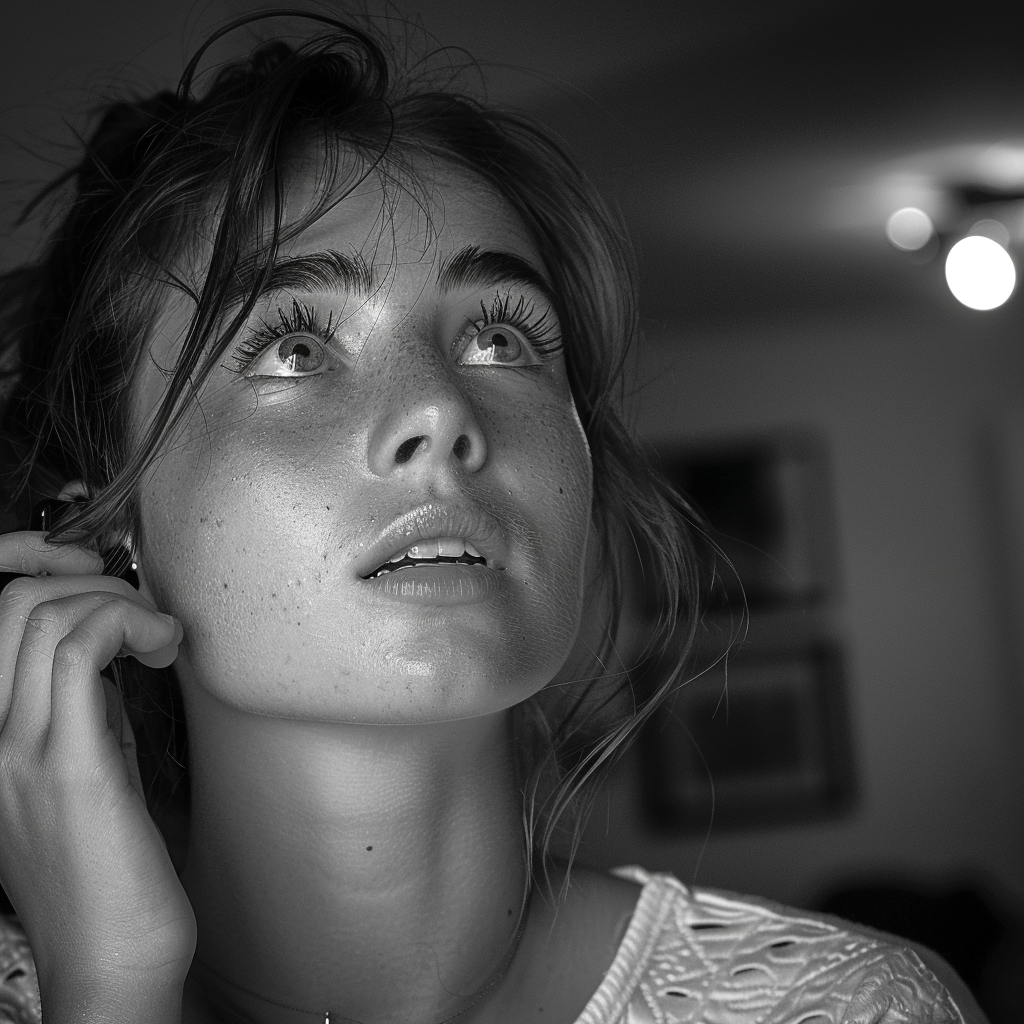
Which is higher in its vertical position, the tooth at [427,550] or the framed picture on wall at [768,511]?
the framed picture on wall at [768,511]

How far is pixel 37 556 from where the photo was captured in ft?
3.04

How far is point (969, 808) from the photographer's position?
2.76 meters

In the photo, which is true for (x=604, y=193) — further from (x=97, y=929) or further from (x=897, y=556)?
(x=897, y=556)

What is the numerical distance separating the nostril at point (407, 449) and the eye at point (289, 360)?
0.11m

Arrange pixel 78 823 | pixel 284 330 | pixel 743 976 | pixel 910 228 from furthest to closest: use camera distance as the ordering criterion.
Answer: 1. pixel 910 228
2. pixel 743 976
3. pixel 284 330
4. pixel 78 823

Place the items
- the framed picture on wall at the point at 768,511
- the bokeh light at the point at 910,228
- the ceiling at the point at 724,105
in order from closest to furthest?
the ceiling at the point at 724,105 → the bokeh light at the point at 910,228 → the framed picture on wall at the point at 768,511

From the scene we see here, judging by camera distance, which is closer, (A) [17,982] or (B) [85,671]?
(B) [85,671]

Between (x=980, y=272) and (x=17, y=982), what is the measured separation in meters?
2.28

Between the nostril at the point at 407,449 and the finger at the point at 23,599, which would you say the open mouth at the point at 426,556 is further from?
Result: the finger at the point at 23,599

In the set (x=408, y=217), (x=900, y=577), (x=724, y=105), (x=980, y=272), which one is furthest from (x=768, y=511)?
(x=408, y=217)

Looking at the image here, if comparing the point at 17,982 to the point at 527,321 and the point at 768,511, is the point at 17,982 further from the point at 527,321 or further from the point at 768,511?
the point at 768,511

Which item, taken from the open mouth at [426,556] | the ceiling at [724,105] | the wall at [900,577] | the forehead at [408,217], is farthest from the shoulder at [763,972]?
the wall at [900,577]

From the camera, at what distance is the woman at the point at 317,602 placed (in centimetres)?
83

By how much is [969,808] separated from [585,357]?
208cm
